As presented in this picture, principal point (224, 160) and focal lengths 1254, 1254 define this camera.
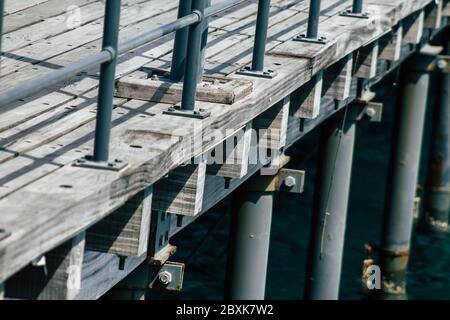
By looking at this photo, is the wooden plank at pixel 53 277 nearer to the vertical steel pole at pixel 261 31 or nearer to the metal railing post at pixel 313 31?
the vertical steel pole at pixel 261 31

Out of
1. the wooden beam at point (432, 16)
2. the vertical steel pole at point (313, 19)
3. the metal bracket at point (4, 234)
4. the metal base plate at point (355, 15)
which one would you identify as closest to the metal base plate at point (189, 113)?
the metal bracket at point (4, 234)

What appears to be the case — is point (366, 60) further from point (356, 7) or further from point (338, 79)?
point (338, 79)

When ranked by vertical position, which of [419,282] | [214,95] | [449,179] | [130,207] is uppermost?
[214,95]

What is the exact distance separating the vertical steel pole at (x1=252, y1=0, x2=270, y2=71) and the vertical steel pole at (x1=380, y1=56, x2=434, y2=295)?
613cm

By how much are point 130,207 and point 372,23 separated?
130 inches

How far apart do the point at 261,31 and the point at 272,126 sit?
0.69 m

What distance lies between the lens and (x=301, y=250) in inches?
511

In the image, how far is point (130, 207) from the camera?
13.7ft

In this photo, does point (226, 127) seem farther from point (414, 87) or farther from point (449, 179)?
point (449, 179)

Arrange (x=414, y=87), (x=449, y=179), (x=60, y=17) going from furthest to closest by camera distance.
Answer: (x=449, y=179)
(x=414, y=87)
(x=60, y=17)

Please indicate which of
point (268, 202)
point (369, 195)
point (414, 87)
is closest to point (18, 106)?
point (268, 202)

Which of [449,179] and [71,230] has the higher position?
[71,230]
